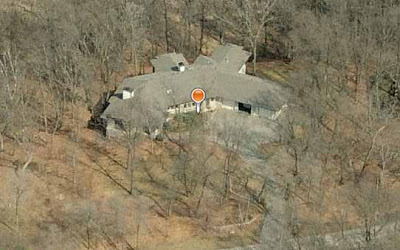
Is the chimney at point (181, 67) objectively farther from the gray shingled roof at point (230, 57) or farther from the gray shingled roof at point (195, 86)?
the gray shingled roof at point (230, 57)

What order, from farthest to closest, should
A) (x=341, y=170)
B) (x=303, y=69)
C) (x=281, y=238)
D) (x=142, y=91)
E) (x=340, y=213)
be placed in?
(x=303, y=69) < (x=142, y=91) < (x=341, y=170) < (x=340, y=213) < (x=281, y=238)

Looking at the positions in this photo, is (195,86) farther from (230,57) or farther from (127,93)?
(230,57)

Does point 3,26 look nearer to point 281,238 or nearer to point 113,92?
point 113,92

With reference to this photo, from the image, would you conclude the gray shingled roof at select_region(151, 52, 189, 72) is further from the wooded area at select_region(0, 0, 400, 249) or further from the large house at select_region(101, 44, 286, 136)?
the wooded area at select_region(0, 0, 400, 249)

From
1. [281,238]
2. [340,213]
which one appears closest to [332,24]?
[340,213]

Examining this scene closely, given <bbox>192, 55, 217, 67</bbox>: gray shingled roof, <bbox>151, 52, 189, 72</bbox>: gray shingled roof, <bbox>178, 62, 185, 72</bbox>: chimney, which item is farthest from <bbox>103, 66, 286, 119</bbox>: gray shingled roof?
<bbox>151, 52, 189, 72</bbox>: gray shingled roof

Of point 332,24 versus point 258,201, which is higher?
point 332,24
